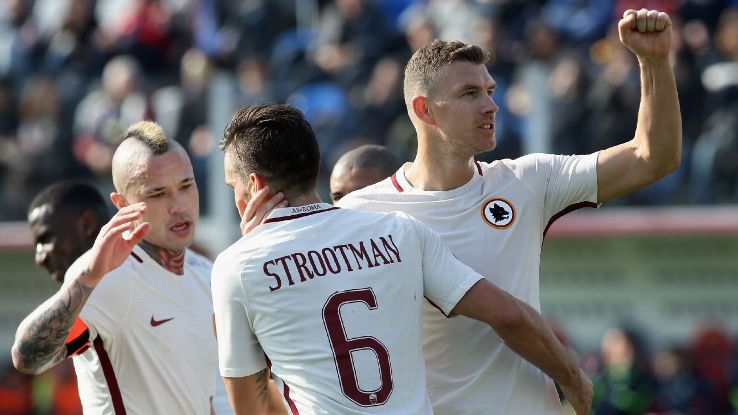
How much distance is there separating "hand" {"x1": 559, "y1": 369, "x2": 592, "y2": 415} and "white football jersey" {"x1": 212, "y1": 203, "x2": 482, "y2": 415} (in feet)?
1.97

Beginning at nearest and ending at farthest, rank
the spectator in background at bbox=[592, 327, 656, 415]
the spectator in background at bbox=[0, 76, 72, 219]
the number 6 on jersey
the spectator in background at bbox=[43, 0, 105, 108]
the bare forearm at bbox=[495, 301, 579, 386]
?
the number 6 on jersey < the bare forearm at bbox=[495, 301, 579, 386] < the spectator in background at bbox=[592, 327, 656, 415] < the spectator in background at bbox=[0, 76, 72, 219] < the spectator in background at bbox=[43, 0, 105, 108]

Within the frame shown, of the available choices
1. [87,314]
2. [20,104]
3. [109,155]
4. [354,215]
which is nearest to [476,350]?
[354,215]

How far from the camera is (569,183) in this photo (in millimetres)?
4934

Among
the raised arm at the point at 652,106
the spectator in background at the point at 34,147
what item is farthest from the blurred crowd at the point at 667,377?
the raised arm at the point at 652,106

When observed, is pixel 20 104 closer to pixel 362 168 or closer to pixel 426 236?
pixel 362 168

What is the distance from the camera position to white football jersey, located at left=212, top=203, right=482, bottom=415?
413cm

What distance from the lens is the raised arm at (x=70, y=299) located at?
447 centimetres

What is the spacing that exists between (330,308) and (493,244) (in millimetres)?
986

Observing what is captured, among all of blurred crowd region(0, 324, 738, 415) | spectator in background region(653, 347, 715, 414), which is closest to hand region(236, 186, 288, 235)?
blurred crowd region(0, 324, 738, 415)

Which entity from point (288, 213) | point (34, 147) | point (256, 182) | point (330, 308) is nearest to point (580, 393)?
point (330, 308)

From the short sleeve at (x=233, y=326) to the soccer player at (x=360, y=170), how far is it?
2210 millimetres

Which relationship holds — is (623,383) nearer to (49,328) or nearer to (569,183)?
(569,183)

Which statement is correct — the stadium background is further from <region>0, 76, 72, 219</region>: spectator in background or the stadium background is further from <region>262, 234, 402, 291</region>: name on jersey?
<region>262, 234, 402, 291</region>: name on jersey

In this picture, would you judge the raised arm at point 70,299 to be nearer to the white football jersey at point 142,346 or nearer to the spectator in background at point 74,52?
the white football jersey at point 142,346
